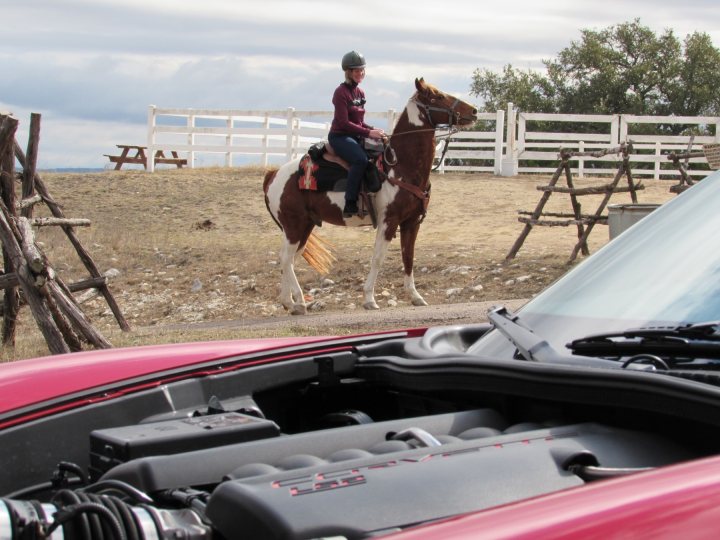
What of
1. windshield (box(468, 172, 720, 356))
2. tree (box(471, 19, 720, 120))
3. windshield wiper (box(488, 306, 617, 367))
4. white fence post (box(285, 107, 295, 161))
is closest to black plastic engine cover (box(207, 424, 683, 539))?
windshield wiper (box(488, 306, 617, 367))

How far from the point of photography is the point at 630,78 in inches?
1511

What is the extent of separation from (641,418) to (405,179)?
12.7 metres

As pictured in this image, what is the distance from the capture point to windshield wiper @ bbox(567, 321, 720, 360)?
8.35 ft

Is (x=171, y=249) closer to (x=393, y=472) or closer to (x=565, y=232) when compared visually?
(x=565, y=232)

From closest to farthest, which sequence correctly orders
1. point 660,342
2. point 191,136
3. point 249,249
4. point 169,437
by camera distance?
point 169,437
point 660,342
point 249,249
point 191,136

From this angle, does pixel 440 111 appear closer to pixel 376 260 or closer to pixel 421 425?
pixel 376 260

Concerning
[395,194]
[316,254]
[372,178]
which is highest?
[372,178]

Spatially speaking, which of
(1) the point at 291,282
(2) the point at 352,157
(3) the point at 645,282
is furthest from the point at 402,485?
(1) the point at 291,282

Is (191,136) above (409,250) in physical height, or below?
above

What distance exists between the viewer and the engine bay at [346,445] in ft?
6.48

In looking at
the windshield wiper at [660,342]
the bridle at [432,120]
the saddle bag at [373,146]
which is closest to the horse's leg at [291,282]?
the saddle bag at [373,146]

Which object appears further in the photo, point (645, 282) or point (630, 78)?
point (630, 78)

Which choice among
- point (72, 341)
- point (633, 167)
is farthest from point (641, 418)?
point (633, 167)

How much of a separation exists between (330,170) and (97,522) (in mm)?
13181
